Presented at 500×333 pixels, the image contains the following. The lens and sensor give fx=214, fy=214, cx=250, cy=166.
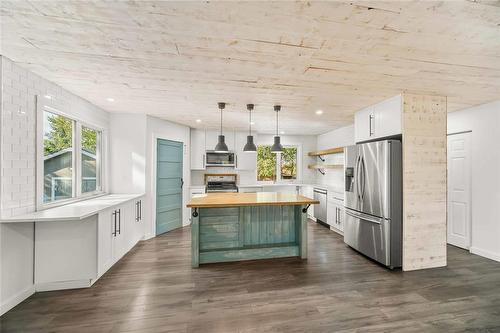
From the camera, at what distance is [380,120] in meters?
3.35

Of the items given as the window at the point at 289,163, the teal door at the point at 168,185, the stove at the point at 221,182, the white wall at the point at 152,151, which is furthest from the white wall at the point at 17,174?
the window at the point at 289,163

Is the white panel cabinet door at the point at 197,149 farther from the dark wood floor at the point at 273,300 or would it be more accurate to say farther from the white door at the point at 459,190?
the white door at the point at 459,190

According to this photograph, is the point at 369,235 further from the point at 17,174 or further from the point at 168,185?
the point at 17,174

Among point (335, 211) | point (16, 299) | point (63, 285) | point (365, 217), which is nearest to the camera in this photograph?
point (16, 299)

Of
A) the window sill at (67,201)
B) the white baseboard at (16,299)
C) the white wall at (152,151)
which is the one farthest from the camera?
the white wall at (152,151)

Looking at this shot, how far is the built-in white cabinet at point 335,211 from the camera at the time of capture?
4551 millimetres

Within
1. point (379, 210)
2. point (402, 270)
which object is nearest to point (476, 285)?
point (402, 270)

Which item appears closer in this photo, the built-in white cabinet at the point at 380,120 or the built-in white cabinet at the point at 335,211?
the built-in white cabinet at the point at 380,120

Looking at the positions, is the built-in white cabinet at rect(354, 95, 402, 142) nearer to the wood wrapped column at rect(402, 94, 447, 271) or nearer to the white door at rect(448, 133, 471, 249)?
the wood wrapped column at rect(402, 94, 447, 271)

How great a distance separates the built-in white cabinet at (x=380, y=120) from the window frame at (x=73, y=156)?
4.60 m

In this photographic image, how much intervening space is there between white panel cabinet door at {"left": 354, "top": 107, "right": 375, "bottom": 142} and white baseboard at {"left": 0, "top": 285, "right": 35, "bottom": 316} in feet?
16.3

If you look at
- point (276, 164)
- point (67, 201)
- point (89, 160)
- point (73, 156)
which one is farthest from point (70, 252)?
point (276, 164)

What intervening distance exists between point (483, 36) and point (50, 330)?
440 centimetres

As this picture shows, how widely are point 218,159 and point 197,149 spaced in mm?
615
